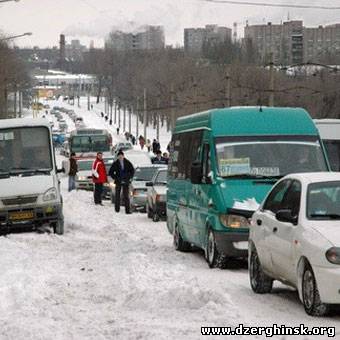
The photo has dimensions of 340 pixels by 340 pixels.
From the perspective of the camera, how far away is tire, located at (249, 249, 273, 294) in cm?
1309

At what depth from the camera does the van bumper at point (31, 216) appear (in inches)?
947

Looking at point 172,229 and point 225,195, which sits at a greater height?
point 225,195

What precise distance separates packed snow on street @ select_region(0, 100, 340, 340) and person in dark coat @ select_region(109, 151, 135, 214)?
14523mm

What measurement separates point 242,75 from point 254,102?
5.14 m

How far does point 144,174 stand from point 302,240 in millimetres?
26853

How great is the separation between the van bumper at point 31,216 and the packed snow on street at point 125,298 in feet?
15.7

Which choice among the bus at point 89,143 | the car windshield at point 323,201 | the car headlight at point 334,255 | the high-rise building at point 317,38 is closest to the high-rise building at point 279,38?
the high-rise building at point 317,38

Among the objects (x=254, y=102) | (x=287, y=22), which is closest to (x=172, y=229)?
(x=254, y=102)

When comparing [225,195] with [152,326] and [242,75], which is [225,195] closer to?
[152,326]

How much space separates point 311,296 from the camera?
10.8 m

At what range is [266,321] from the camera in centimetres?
1054

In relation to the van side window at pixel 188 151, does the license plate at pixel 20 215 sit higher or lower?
lower

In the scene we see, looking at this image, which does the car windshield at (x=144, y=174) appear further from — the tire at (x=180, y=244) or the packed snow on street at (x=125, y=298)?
the packed snow on street at (x=125, y=298)

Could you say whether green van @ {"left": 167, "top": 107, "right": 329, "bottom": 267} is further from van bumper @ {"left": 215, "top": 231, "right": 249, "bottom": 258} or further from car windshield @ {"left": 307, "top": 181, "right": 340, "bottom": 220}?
car windshield @ {"left": 307, "top": 181, "right": 340, "bottom": 220}
